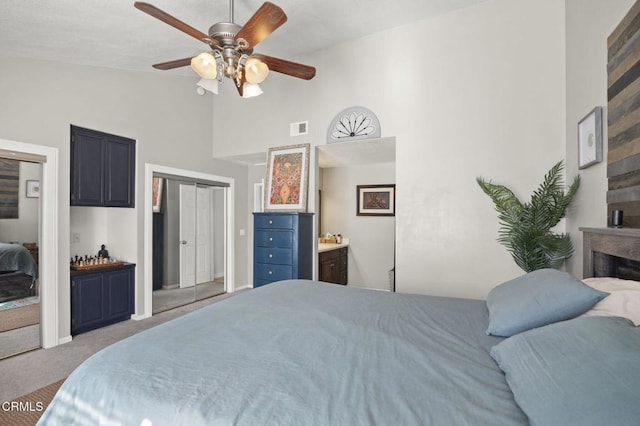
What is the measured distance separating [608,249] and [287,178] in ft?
10.4

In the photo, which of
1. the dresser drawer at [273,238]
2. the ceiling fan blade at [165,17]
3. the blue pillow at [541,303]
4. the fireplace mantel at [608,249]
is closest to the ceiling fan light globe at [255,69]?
the ceiling fan blade at [165,17]

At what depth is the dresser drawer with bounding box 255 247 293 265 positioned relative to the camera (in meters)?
3.67

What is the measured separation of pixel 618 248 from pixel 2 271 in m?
4.48

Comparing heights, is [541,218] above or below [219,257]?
above

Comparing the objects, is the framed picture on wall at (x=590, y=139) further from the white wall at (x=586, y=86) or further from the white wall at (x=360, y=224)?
the white wall at (x=360, y=224)

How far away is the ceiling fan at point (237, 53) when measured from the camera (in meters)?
1.90

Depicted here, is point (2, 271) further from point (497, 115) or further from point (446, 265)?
point (497, 115)

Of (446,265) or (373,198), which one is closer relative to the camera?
(446,265)

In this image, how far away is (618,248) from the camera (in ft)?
5.10

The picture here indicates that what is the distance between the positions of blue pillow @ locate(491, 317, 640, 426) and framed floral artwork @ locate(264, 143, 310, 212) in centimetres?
313

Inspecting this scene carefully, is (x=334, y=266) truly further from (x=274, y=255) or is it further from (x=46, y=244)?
(x=46, y=244)

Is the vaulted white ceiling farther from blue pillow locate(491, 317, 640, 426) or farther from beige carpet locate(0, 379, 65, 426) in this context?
blue pillow locate(491, 317, 640, 426)

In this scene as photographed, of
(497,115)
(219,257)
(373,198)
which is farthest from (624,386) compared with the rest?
(219,257)

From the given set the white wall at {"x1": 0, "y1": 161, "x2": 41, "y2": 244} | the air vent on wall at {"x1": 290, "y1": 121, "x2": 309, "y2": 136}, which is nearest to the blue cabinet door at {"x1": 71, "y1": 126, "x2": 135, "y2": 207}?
the white wall at {"x1": 0, "y1": 161, "x2": 41, "y2": 244}
